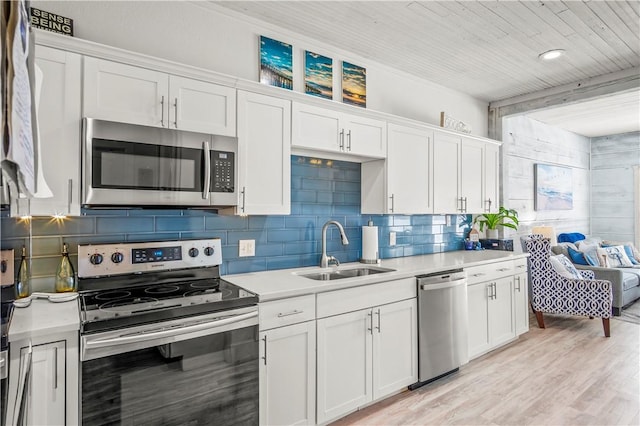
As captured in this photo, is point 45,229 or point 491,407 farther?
point 491,407

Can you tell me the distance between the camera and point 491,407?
2518 millimetres

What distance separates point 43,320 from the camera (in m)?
1.48

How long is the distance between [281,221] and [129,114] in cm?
122

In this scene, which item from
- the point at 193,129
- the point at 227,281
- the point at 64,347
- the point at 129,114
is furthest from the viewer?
the point at 227,281

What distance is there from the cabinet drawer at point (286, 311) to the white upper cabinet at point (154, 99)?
1019mm

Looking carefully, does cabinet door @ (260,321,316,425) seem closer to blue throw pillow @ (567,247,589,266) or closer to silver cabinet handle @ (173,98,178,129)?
silver cabinet handle @ (173,98,178,129)

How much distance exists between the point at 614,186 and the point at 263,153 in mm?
7327

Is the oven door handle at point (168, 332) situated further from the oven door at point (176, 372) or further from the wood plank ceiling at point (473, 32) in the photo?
the wood plank ceiling at point (473, 32)

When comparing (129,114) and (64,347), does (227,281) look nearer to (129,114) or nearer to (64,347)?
(64,347)

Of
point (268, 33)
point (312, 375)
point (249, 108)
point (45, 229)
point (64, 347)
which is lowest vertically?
point (312, 375)

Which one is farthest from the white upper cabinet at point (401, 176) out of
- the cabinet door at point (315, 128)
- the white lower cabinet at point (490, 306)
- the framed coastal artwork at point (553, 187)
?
the framed coastal artwork at point (553, 187)

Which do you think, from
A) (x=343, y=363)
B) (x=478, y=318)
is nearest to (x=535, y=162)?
(x=478, y=318)

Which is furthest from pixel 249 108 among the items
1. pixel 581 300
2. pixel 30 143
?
pixel 581 300

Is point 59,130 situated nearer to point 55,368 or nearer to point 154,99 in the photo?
point 154,99
